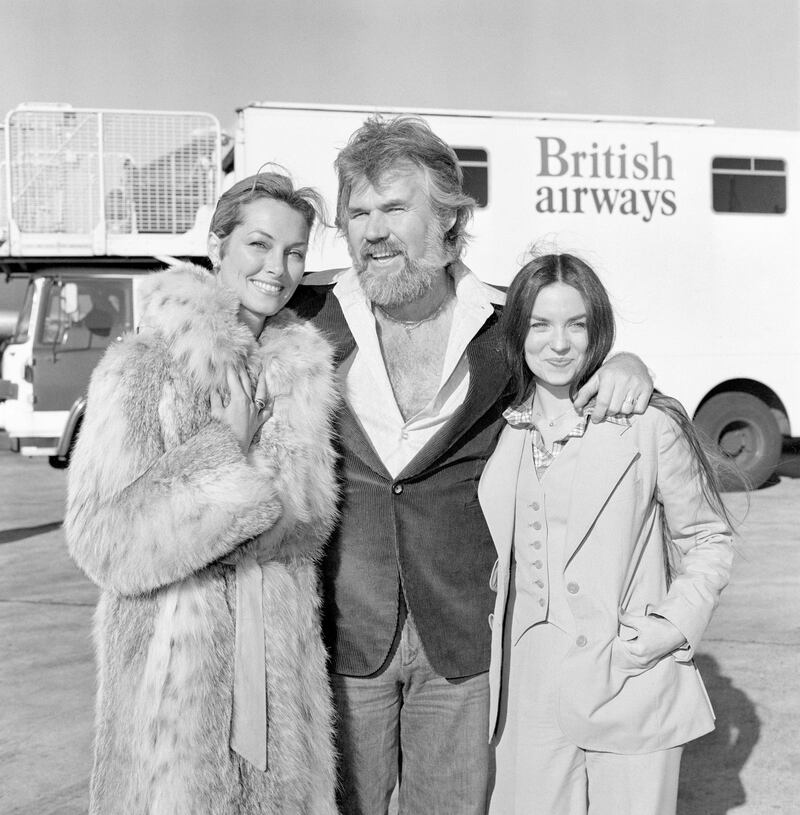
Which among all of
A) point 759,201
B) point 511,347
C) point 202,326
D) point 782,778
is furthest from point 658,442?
point 759,201

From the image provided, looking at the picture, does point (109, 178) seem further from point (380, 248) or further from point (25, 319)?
point (380, 248)

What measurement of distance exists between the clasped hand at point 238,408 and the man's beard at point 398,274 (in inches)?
20.4

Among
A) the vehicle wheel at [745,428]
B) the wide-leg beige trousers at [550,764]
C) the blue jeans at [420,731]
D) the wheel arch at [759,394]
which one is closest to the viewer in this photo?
the wide-leg beige trousers at [550,764]

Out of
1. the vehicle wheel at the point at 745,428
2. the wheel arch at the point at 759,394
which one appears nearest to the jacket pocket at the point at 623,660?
the vehicle wheel at the point at 745,428

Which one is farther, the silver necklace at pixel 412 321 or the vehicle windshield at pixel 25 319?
the vehicle windshield at pixel 25 319

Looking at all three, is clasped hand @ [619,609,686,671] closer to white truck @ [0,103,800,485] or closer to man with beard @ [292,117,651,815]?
man with beard @ [292,117,651,815]

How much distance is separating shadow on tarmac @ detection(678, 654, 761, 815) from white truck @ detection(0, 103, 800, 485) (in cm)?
544

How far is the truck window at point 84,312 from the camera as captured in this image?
9.80 meters

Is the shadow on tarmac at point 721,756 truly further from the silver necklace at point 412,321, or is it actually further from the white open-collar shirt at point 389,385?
the silver necklace at point 412,321

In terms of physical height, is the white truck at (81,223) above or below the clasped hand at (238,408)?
above

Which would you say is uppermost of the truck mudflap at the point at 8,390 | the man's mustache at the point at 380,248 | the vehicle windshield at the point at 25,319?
the vehicle windshield at the point at 25,319

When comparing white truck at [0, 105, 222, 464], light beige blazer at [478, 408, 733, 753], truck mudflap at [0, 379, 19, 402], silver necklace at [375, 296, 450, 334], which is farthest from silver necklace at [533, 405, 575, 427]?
truck mudflap at [0, 379, 19, 402]

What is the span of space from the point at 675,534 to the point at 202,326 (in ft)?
3.88

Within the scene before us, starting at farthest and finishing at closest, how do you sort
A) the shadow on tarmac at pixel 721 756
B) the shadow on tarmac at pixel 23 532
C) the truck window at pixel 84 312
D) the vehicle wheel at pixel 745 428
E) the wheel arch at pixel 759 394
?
the wheel arch at pixel 759 394 < the vehicle wheel at pixel 745 428 < the truck window at pixel 84 312 < the shadow on tarmac at pixel 23 532 < the shadow on tarmac at pixel 721 756
